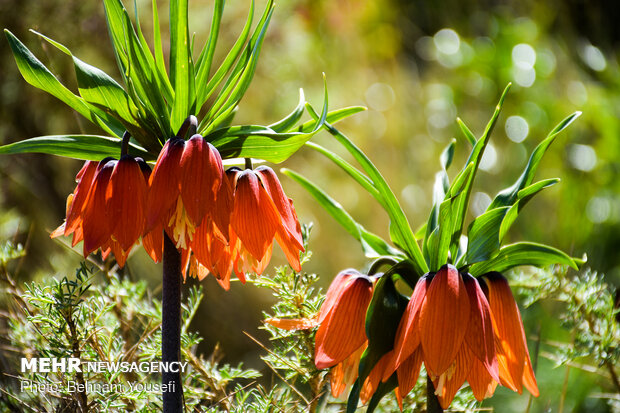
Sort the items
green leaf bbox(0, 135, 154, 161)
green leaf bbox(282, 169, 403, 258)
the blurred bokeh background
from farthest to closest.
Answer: the blurred bokeh background
green leaf bbox(282, 169, 403, 258)
green leaf bbox(0, 135, 154, 161)

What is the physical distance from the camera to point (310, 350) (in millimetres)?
568

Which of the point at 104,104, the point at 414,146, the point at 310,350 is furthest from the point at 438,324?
the point at 414,146

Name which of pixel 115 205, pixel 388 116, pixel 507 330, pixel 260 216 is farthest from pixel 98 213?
pixel 388 116

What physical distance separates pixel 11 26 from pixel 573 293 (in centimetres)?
139

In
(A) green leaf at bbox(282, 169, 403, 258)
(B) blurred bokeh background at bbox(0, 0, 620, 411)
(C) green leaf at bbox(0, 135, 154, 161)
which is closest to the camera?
(C) green leaf at bbox(0, 135, 154, 161)

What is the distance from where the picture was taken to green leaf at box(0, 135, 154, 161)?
1.40 feet

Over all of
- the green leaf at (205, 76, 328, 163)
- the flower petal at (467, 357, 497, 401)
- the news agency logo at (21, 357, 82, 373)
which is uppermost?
the green leaf at (205, 76, 328, 163)

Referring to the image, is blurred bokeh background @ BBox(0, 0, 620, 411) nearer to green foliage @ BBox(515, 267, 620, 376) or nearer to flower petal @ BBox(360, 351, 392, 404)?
green foliage @ BBox(515, 267, 620, 376)

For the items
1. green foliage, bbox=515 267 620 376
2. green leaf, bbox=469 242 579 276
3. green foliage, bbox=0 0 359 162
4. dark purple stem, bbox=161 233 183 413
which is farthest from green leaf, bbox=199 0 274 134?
green foliage, bbox=515 267 620 376

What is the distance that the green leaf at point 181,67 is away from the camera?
454 mm

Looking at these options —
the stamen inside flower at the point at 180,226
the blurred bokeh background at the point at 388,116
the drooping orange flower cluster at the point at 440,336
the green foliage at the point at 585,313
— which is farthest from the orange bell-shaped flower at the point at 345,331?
the blurred bokeh background at the point at 388,116

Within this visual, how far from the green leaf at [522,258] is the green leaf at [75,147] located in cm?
28

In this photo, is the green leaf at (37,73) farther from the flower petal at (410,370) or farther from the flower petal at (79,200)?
the flower petal at (410,370)

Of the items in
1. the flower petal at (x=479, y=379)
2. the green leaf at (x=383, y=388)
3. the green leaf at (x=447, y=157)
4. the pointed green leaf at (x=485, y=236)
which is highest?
the green leaf at (x=447, y=157)
